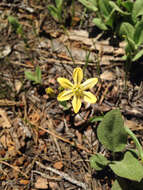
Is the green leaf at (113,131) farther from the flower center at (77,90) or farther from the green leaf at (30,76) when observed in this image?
the green leaf at (30,76)

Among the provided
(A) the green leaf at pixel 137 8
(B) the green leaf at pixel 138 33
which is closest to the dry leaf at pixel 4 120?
(B) the green leaf at pixel 138 33

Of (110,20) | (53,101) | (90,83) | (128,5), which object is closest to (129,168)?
(90,83)

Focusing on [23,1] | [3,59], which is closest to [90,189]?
[3,59]

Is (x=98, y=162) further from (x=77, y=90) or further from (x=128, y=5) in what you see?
(x=128, y=5)

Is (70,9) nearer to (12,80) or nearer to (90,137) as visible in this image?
(12,80)

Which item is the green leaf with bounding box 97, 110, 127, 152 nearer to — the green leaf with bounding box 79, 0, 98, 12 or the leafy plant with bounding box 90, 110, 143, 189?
the leafy plant with bounding box 90, 110, 143, 189
